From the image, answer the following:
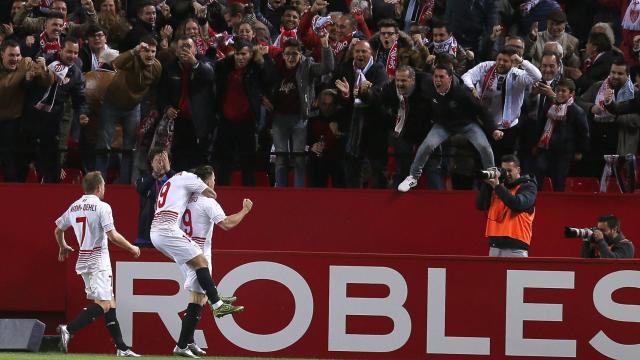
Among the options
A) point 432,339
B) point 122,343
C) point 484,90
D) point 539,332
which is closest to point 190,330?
point 122,343

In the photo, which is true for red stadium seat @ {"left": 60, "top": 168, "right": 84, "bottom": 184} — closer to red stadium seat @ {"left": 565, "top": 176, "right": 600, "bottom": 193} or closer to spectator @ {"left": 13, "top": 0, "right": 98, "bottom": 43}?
spectator @ {"left": 13, "top": 0, "right": 98, "bottom": 43}

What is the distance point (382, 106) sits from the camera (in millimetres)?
15109

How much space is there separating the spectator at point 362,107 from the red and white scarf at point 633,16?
3.85m

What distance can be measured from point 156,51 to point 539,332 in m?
5.85

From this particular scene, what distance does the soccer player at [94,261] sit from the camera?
43.5 feet

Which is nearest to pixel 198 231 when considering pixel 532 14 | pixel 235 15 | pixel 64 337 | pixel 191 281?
pixel 191 281

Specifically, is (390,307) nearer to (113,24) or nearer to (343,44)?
(343,44)

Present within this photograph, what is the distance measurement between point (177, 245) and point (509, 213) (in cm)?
359

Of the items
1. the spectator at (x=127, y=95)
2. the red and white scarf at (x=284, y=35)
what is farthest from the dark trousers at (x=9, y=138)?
the red and white scarf at (x=284, y=35)

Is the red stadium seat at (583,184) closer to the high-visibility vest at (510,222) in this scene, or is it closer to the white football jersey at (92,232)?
the high-visibility vest at (510,222)

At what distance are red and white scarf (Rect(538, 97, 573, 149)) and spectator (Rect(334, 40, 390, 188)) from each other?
5.89ft

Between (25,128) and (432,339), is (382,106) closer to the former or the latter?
(432,339)

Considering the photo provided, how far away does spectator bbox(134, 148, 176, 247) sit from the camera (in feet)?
47.3

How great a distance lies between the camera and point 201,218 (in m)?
13.5
